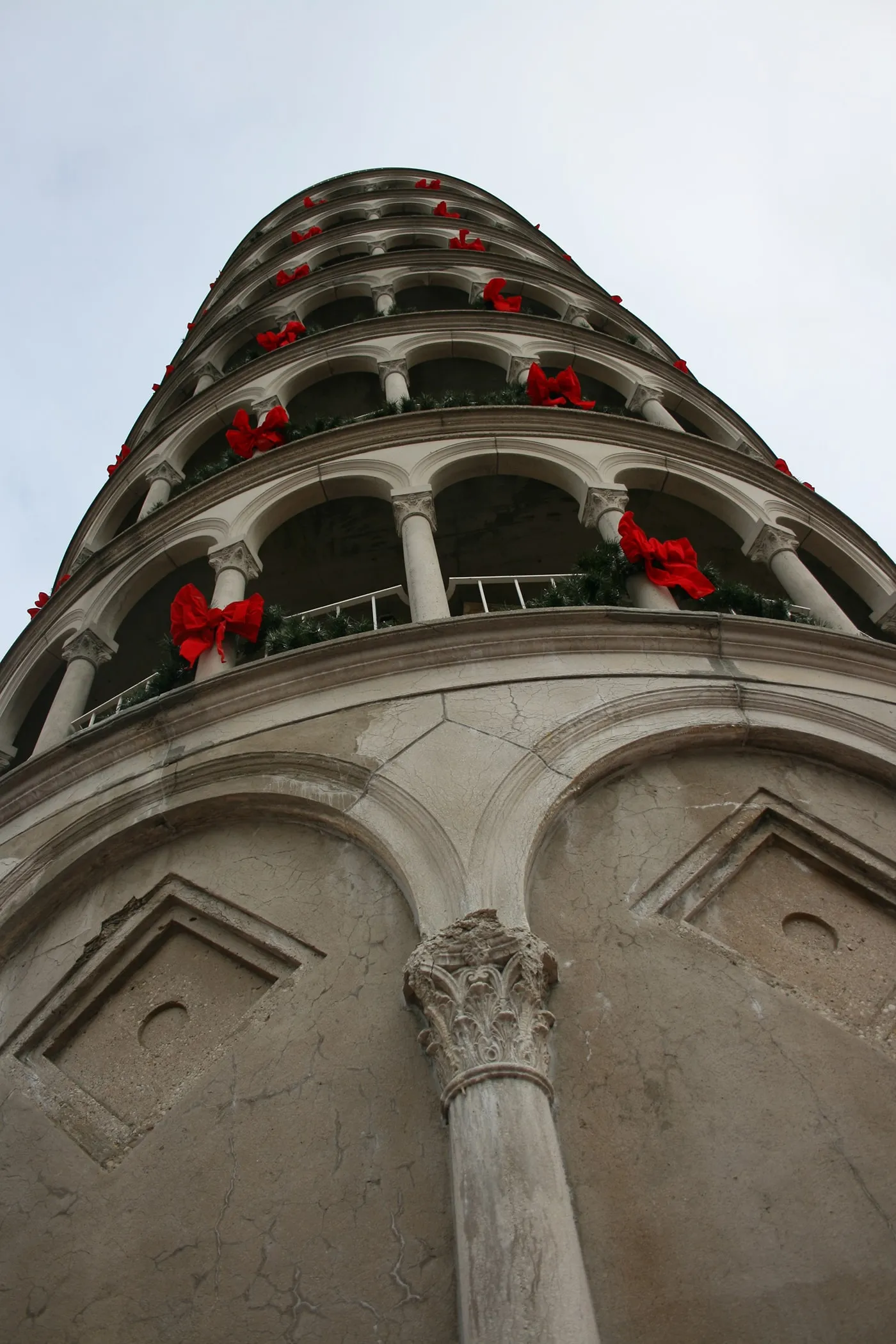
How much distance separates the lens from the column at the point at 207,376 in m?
18.5

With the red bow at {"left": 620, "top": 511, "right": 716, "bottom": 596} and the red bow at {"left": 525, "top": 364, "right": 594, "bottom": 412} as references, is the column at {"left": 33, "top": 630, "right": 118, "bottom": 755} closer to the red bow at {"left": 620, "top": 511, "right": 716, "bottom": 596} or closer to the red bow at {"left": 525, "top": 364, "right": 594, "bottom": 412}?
the red bow at {"left": 620, "top": 511, "right": 716, "bottom": 596}

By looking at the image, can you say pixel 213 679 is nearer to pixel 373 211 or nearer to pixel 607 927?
pixel 607 927

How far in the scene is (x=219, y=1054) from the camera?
5438 millimetres

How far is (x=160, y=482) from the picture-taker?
14672mm

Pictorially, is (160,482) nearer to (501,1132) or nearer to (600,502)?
(600,502)

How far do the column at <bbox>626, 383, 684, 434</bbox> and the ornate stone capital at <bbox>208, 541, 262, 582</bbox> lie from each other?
7298 millimetres

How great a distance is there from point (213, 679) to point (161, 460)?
8.78 metres

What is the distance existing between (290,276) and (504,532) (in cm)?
1139

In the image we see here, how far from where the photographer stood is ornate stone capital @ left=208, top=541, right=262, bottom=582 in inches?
401

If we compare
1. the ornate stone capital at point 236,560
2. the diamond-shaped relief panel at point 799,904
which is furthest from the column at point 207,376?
the diamond-shaped relief panel at point 799,904

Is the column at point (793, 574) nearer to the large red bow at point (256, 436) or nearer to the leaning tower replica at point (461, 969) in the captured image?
the leaning tower replica at point (461, 969)

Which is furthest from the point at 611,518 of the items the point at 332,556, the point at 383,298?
the point at 383,298

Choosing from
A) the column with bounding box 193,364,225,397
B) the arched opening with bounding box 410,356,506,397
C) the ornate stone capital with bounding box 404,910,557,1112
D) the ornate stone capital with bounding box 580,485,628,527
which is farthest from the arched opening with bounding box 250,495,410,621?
the column with bounding box 193,364,225,397

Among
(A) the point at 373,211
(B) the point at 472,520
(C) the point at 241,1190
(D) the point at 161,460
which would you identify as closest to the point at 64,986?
(C) the point at 241,1190
